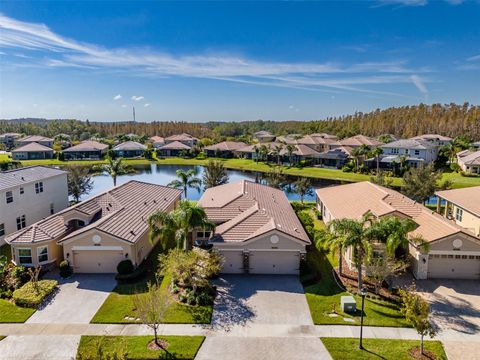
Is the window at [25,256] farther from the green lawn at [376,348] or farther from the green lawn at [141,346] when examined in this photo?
the green lawn at [376,348]

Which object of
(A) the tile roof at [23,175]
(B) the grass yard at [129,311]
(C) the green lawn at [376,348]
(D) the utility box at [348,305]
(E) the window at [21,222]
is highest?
(A) the tile roof at [23,175]

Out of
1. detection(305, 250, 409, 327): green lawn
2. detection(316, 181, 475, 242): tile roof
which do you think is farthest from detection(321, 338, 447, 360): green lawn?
detection(316, 181, 475, 242): tile roof

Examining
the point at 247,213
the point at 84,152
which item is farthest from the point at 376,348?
the point at 84,152

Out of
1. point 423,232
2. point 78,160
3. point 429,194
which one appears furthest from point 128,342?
point 78,160

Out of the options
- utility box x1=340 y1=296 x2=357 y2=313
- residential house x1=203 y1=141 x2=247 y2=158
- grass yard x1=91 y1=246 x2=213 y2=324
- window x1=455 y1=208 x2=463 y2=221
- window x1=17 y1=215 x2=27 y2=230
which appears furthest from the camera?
residential house x1=203 y1=141 x2=247 y2=158

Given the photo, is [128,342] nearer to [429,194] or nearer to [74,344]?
[74,344]

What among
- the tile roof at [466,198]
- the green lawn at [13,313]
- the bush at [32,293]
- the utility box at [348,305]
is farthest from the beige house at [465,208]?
the green lawn at [13,313]

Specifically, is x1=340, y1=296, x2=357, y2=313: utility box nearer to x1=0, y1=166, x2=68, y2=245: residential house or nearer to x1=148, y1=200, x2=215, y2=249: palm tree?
x1=148, y1=200, x2=215, y2=249: palm tree
